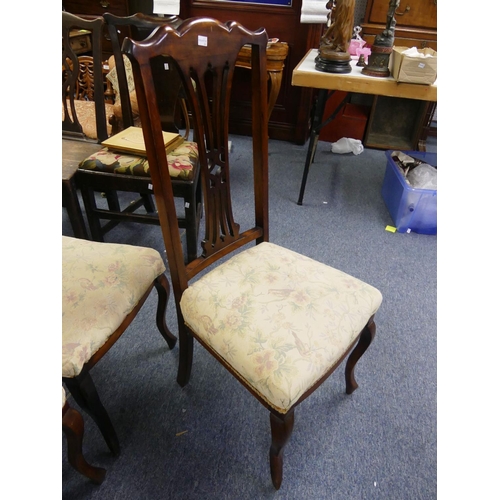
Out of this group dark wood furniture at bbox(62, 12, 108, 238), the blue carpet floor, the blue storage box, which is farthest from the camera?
the blue storage box

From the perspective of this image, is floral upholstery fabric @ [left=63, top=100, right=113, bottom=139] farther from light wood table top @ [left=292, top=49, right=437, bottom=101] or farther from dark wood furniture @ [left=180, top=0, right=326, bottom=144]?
dark wood furniture @ [left=180, top=0, right=326, bottom=144]

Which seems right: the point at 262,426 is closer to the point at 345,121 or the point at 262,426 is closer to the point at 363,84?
the point at 363,84

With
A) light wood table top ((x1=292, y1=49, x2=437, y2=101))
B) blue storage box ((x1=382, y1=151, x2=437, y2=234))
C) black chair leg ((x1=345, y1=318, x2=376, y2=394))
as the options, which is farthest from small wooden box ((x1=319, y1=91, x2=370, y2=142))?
black chair leg ((x1=345, y1=318, x2=376, y2=394))

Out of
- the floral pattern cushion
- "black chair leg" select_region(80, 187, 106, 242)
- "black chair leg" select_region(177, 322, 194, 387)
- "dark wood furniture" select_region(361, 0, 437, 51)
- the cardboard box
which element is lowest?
"black chair leg" select_region(177, 322, 194, 387)

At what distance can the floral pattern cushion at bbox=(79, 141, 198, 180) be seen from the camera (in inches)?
55.7

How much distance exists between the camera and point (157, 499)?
37.4 inches

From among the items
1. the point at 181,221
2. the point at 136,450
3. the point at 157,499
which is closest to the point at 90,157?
the point at 181,221

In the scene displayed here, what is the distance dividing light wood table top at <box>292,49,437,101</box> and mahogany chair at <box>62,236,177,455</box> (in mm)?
1273

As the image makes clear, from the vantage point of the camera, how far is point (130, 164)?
1434mm

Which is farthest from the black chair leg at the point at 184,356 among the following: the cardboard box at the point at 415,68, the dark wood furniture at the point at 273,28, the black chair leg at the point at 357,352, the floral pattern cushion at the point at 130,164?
the dark wood furniture at the point at 273,28

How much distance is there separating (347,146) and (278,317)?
7.70ft

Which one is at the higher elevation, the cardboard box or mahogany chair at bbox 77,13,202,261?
the cardboard box

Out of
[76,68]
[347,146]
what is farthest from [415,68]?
[76,68]

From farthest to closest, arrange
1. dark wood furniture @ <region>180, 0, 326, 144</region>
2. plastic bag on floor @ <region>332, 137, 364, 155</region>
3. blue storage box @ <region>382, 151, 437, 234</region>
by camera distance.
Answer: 1. plastic bag on floor @ <region>332, 137, 364, 155</region>
2. dark wood furniture @ <region>180, 0, 326, 144</region>
3. blue storage box @ <region>382, 151, 437, 234</region>
